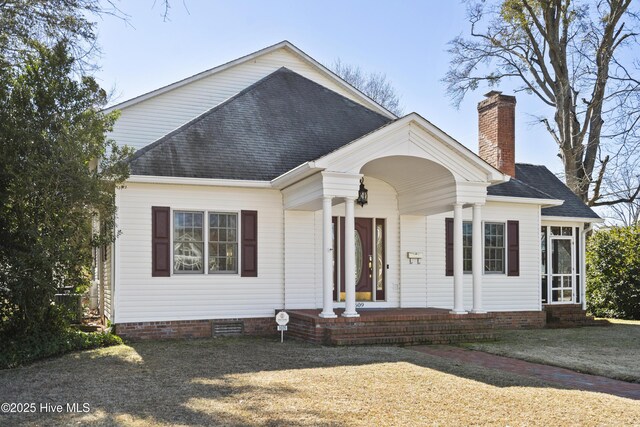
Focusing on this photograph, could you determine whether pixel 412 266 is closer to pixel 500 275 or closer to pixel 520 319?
pixel 500 275

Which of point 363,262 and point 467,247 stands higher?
point 467,247

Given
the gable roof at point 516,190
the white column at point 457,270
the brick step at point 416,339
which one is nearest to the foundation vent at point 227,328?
the brick step at point 416,339

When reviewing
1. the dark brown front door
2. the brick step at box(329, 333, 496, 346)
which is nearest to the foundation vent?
the brick step at box(329, 333, 496, 346)

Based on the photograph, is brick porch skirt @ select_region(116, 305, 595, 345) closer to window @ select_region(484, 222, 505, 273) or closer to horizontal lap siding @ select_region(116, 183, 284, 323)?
horizontal lap siding @ select_region(116, 183, 284, 323)

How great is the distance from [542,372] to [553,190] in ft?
31.1

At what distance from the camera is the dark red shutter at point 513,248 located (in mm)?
15133

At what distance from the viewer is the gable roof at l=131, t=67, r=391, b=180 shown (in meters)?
12.4

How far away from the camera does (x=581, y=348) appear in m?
11.5

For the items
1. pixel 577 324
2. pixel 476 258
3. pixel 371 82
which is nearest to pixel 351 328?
pixel 476 258

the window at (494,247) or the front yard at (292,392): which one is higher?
the window at (494,247)

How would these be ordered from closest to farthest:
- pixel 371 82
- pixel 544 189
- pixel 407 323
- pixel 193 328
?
pixel 407 323 → pixel 193 328 → pixel 544 189 → pixel 371 82

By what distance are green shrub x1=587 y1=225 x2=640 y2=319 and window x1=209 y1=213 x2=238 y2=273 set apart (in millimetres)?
11751

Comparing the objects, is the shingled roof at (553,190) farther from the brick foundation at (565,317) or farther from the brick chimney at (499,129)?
the brick foundation at (565,317)

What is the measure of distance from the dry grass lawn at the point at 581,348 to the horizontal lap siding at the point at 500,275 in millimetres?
967
